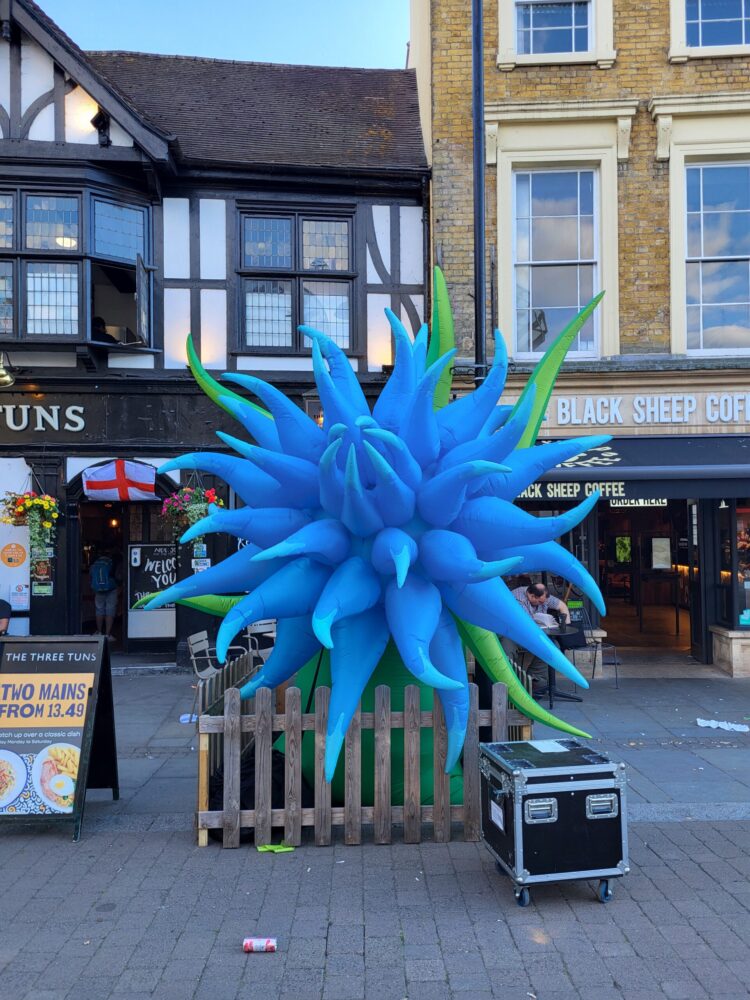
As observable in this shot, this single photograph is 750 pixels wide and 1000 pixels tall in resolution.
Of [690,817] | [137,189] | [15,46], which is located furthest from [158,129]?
[690,817]

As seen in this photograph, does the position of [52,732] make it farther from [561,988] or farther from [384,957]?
[561,988]

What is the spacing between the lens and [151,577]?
12602 millimetres

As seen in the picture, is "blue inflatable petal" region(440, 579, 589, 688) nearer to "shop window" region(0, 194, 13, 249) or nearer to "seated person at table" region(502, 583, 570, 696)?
"seated person at table" region(502, 583, 570, 696)

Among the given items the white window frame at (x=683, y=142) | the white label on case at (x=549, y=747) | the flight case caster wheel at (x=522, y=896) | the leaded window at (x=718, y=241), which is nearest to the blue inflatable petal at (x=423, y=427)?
the white label on case at (x=549, y=747)

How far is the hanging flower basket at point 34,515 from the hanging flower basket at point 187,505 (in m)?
1.60

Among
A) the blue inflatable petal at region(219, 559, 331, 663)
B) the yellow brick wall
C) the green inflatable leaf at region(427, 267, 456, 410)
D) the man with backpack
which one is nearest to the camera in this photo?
the blue inflatable petal at region(219, 559, 331, 663)

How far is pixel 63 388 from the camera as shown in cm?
1173

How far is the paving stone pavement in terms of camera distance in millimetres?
3752

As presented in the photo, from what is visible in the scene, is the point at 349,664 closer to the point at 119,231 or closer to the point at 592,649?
the point at 592,649

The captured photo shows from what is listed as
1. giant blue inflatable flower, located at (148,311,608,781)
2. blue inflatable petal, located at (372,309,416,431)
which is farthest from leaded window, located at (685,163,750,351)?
blue inflatable petal, located at (372,309,416,431)

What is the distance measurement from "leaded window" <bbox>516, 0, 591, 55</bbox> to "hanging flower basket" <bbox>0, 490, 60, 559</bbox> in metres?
9.26

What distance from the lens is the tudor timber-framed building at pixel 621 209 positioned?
11.2 meters

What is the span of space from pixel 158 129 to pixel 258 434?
24.8 ft

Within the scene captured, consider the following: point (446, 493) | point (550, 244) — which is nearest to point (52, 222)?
point (550, 244)
